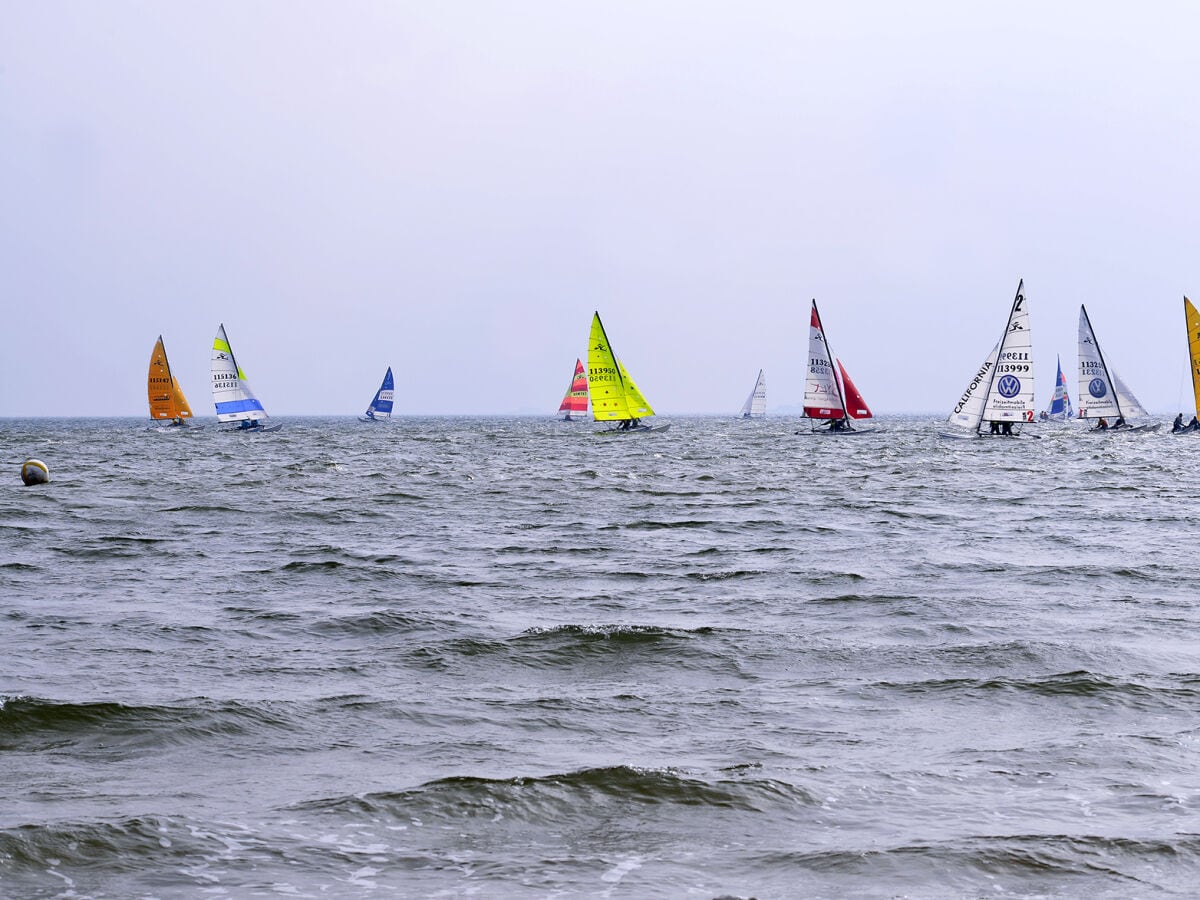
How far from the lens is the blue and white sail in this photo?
247ft

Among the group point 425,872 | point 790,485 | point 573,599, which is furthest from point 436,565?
point 790,485

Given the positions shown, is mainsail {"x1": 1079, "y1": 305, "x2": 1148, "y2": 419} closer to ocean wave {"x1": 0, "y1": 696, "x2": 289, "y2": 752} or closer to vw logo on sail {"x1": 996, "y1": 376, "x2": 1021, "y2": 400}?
vw logo on sail {"x1": 996, "y1": 376, "x2": 1021, "y2": 400}

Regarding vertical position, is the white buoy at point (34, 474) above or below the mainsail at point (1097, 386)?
below

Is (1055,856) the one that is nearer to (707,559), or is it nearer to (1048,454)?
(707,559)

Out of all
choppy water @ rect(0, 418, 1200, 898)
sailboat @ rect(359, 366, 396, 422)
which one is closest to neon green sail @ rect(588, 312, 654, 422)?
choppy water @ rect(0, 418, 1200, 898)

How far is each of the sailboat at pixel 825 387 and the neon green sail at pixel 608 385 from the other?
945 centimetres

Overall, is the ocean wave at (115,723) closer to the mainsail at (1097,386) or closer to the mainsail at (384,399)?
the mainsail at (1097,386)

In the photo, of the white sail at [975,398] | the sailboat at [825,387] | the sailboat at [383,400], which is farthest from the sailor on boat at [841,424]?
the sailboat at [383,400]

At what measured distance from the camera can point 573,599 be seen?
40.2ft

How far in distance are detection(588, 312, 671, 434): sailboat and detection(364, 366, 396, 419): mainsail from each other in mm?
72302

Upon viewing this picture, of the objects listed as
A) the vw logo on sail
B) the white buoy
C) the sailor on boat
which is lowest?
the white buoy

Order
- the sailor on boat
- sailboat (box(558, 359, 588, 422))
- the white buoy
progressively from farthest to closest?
sailboat (box(558, 359, 588, 422)), the sailor on boat, the white buoy

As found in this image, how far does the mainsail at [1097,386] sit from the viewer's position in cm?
6612

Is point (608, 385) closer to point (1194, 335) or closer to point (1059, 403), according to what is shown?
point (1194, 335)
